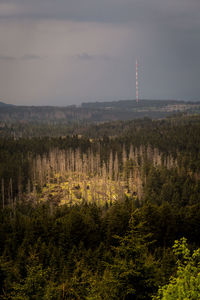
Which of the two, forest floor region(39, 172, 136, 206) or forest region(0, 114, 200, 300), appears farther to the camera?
forest floor region(39, 172, 136, 206)

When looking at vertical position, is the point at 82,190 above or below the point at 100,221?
below

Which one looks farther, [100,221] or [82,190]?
[82,190]

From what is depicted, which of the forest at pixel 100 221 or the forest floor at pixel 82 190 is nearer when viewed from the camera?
the forest at pixel 100 221

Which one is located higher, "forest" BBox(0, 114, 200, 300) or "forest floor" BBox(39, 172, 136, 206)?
"forest" BBox(0, 114, 200, 300)

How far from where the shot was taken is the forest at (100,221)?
23281 mm

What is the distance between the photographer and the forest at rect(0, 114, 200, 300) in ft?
76.4

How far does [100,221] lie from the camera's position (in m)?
63.3

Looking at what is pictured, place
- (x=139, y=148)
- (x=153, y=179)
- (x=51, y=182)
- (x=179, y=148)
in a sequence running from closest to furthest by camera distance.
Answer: (x=153, y=179)
(x=51, y=182)
(x=179, y=148)
(x=139, y=148)

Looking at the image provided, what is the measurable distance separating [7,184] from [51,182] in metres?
26.0

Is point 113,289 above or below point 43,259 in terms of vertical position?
above

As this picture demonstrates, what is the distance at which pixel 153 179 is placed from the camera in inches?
4963

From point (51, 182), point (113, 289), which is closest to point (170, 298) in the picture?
point (113, 289)

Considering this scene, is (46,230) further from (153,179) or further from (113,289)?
(153,179)

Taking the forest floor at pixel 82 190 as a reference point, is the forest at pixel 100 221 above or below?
above
